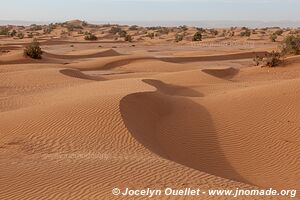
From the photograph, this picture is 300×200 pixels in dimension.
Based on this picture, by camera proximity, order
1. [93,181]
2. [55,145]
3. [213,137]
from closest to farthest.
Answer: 1. [93,181]
2. [55,145]
3. [213,137]

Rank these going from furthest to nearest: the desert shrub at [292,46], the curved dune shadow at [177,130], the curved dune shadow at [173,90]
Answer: the desert shrub at [292,46]
the curved dune shadow at [173,90]
the curved dune shadow at [177,130]

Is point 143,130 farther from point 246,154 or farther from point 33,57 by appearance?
point 33,57

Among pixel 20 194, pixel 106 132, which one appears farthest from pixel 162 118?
pixel 20 194

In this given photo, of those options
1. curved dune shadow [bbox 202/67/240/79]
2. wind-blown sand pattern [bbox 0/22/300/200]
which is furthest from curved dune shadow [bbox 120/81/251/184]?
curved dune shadow [bbox 202/67/240/79]

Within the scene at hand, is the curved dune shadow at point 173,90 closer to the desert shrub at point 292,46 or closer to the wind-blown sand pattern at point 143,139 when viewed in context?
the wind-blown sand pattern at point 143,139

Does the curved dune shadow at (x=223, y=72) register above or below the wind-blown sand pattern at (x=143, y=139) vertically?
below

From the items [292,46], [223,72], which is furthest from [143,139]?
[292,46]

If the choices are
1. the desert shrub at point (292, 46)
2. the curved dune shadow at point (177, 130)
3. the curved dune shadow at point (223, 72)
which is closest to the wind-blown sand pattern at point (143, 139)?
the curved dune shadow at point (177, 130)

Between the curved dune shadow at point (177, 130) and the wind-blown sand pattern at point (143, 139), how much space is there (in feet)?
0.10

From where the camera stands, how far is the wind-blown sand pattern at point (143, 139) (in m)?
8.19

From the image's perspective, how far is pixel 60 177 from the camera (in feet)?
27.2

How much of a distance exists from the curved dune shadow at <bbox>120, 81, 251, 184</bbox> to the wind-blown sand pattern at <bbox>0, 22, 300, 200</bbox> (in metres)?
0.03

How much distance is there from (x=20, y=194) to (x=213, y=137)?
6.24 metres

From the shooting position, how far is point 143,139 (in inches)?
454
